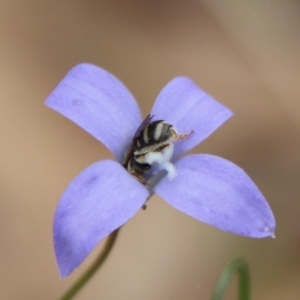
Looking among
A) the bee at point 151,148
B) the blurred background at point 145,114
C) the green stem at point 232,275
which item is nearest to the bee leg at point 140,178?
the bee at point 151,148

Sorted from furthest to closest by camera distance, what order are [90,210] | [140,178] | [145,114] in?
[145,114] < [140,178] < [90,210]

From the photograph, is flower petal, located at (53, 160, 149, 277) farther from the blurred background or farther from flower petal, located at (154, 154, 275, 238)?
the blurred background

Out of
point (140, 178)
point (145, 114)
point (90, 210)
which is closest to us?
point (90, 210)

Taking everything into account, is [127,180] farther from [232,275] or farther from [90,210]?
[232,275]

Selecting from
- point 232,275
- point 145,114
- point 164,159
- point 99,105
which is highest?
point 99,105

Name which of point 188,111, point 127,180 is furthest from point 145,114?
point 127,180

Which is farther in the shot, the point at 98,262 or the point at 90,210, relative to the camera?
the point at 98,262

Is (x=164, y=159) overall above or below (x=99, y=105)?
below
